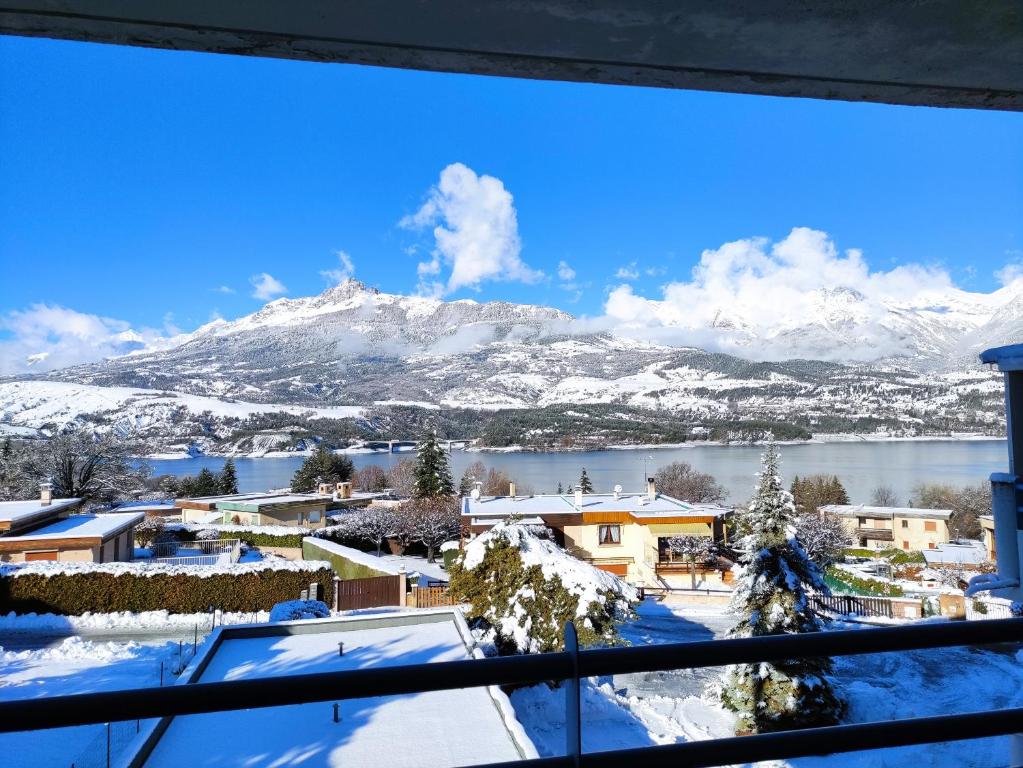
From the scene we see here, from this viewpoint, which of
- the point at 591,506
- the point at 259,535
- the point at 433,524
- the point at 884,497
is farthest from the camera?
the point at 884,497

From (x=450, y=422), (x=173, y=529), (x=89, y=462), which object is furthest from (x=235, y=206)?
(x=450, y=422)

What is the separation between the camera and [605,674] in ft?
2.13

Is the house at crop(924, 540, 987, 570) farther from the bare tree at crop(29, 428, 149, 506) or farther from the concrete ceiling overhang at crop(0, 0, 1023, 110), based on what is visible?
the bare tree at crop(29, 428, 149, 506)

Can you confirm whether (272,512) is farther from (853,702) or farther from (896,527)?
(896,527)

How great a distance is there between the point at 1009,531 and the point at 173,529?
1564cm

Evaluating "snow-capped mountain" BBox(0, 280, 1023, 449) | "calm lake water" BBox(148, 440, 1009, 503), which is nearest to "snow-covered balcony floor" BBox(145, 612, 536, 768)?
"snow-capped mountain" BBox(0, 280, 1023, 449)

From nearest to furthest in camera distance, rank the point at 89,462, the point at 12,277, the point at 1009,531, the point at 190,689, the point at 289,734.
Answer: the point at 190,689 → the point at 12,277 → the point at 1009,531 → the point at 289,734 → the point at 89,462

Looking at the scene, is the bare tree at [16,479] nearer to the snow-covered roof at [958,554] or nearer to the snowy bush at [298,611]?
the snowy bush at [298,611]

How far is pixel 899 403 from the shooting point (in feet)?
57.9

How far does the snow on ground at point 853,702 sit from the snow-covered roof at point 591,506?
3.73 meters

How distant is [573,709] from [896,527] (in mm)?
20882

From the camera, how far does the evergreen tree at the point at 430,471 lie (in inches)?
840

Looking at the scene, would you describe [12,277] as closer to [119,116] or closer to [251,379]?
[119,116]

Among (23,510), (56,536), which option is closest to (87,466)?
(23,510)
